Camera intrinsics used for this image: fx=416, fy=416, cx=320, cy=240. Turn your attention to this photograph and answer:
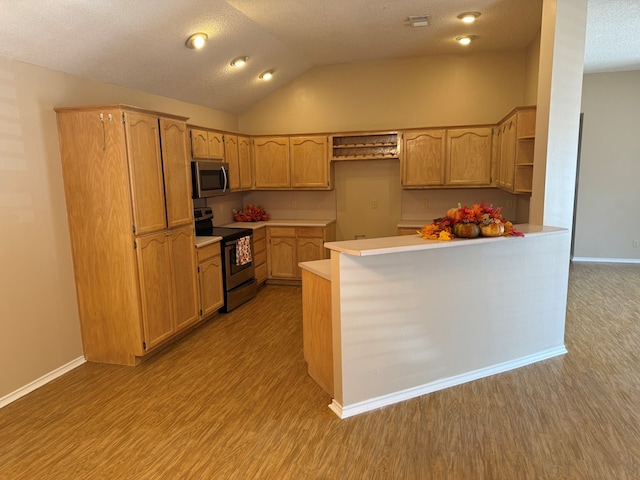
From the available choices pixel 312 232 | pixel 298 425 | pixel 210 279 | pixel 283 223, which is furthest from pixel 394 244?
pixel 283 223

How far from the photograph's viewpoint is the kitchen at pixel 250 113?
10.2 ft

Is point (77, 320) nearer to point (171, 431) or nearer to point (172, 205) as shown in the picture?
point (172, 205)

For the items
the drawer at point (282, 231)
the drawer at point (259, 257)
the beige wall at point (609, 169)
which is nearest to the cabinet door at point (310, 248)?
the drawer at point (282, 231)

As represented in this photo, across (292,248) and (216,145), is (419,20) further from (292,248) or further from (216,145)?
(292,248)

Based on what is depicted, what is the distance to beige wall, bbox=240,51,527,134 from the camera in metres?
5.58

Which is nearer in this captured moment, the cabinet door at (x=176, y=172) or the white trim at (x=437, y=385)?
the white trim at (x=437, y=385)

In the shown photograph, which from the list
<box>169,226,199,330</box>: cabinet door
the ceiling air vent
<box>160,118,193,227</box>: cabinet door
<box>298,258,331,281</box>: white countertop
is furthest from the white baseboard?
the ceiling air vent

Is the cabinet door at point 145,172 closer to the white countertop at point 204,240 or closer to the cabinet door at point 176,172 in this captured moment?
the cabinet door at point 176,172

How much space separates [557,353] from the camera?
3.55m

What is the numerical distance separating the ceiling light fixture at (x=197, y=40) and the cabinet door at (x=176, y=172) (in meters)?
0.72

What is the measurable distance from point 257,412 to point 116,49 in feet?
10.0

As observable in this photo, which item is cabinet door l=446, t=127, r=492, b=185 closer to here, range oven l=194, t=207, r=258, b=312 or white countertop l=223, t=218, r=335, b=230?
white countertop l=223, t=218, r=335, b=230

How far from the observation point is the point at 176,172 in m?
3.80

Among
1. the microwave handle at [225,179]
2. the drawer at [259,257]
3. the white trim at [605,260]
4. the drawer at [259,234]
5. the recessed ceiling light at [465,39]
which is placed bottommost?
the white trim at [605,260]
